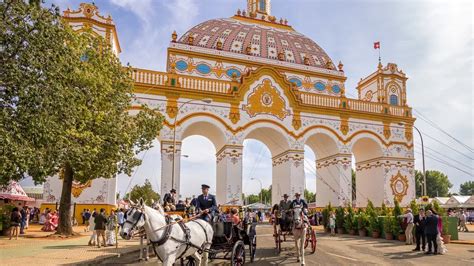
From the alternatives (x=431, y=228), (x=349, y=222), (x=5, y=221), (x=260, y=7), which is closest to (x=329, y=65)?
(x=260, y=7)

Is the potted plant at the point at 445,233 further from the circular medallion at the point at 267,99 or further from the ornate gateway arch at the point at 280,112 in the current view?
the circular medallion at the point at 267,99

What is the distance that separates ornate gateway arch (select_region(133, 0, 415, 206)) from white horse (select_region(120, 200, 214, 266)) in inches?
827

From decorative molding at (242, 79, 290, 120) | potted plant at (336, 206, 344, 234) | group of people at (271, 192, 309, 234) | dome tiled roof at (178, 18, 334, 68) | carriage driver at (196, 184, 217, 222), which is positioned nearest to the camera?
carriage driver at (196, 184, 217, 222)

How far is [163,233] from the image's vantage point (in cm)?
804

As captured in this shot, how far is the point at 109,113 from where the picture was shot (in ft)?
69.2

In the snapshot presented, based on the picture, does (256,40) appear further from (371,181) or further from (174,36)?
(371,181)

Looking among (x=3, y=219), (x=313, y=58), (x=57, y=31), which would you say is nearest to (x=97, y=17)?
(x=3, y=219)

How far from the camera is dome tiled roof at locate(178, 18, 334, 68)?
40969mm

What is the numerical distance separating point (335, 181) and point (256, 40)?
17385 mm

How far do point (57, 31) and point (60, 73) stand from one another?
4.97 feet

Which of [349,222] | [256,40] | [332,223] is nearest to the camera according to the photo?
[332,223]

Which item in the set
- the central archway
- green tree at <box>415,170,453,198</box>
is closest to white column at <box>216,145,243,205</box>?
the central archway

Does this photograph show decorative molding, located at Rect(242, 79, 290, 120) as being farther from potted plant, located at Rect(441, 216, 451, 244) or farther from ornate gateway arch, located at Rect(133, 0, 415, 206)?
potted plant, located at Rect(441, 216, 451, 244)

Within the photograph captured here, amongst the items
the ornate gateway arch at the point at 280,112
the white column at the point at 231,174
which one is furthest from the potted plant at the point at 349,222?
the white column at the point at 231,174
